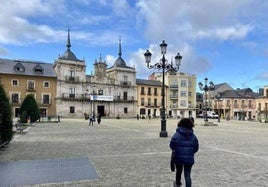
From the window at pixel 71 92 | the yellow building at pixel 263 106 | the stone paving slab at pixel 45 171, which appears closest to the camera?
the stone paving slab at pixel 45 171

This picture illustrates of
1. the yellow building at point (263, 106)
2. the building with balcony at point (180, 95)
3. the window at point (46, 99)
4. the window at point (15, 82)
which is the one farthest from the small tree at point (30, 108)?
the yellow building at point (263, 106)

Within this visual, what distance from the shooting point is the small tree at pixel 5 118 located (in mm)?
12828

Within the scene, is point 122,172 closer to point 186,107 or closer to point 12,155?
point 12,155

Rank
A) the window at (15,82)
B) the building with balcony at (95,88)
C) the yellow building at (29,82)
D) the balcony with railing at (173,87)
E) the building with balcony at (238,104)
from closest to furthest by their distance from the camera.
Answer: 1. the yellow building at (29,82)
2. the window at (15,82)
3. the building with balcony at (95,88)
4. the balcony with railing at (173,87)
5. the building with balcony at (238,104)

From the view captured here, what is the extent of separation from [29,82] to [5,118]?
173 feet

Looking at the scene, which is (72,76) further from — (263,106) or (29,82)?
(263,106)

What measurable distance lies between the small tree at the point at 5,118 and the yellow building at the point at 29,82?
162 ft

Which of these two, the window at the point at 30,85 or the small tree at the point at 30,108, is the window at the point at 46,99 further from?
the small tree at the point at 30,108

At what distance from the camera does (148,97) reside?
Result: 80938 mm

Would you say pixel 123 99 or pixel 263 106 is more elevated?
pixel 123 99

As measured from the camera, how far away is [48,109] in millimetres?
65000

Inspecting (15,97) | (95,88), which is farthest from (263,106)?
(15,97)

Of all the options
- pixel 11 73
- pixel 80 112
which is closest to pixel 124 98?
pixel 80 112

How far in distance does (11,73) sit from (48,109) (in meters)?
10.2
